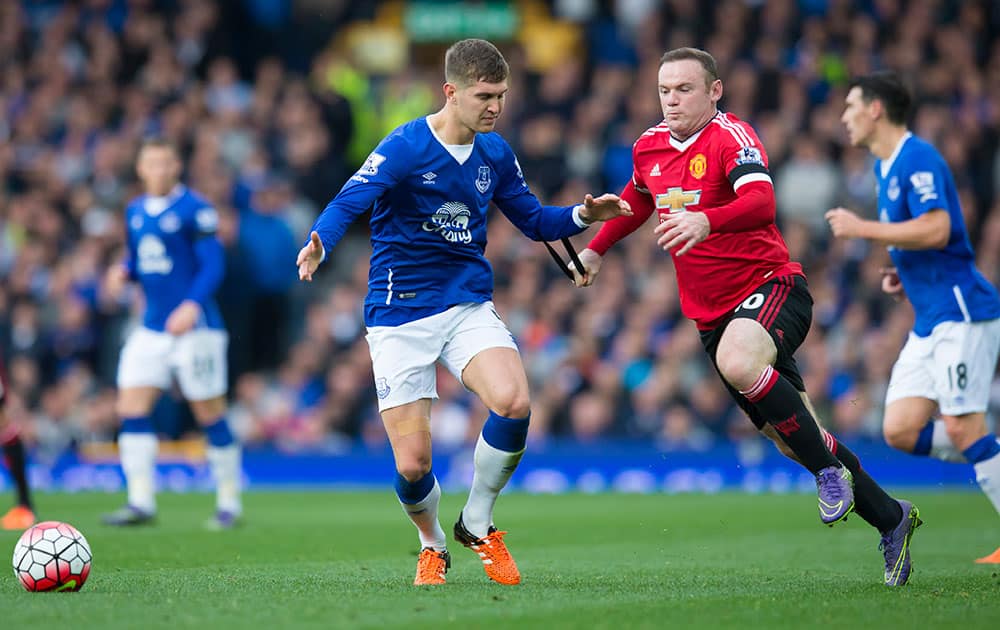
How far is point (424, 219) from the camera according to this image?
286 inches

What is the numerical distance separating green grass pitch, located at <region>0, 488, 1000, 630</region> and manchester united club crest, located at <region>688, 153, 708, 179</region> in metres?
2.10

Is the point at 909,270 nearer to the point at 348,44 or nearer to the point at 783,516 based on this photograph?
the point at 783,516

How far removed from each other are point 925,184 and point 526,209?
2194mm

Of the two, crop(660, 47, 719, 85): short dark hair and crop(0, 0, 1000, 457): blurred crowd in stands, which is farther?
crop(0, 0, 1000, 457): blurred crowd in stands

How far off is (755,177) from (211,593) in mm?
3318

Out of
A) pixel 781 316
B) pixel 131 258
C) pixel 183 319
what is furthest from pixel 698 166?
pixel 131 258

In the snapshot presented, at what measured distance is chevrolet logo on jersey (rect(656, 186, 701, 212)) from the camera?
7.34 metres

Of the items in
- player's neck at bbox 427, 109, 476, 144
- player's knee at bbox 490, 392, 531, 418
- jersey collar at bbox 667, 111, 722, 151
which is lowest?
player's knee at bbox 490, 392, 531, 418

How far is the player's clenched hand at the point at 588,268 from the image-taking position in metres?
7.75

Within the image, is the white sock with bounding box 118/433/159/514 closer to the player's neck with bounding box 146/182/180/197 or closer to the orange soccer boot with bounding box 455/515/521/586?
the player's neck with bounding box 146/182/180/197

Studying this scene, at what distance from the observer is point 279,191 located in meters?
18.9

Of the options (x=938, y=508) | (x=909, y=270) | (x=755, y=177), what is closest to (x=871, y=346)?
(x=938, y=508)

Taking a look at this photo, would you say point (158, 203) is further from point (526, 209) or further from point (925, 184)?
point (925, 184)

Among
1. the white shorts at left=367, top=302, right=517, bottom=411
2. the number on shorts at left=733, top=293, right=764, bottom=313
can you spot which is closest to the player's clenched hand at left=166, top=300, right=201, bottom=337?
the white shorts at left=367, top=302, right=517, bottom=411
